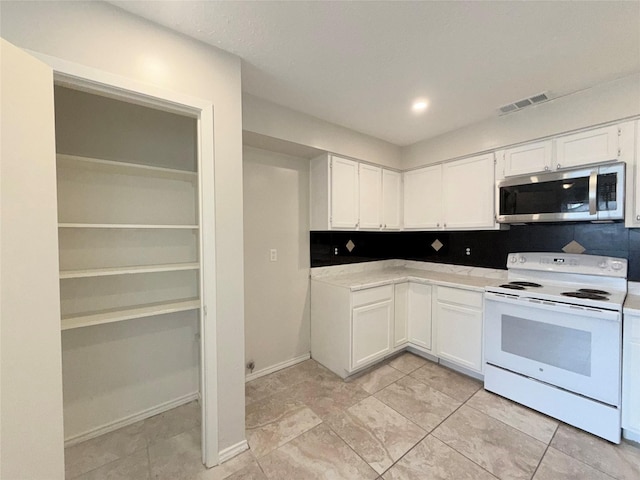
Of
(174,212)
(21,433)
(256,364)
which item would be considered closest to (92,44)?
(174,212)

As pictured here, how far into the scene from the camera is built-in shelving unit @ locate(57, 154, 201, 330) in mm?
1628

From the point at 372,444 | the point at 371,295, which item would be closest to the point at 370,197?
the point at 371,295

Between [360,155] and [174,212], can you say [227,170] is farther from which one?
[360,155]

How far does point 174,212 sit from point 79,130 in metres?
0.75

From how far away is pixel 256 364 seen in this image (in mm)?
2496

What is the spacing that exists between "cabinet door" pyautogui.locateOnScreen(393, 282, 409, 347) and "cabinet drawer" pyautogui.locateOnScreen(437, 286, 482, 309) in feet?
1.22

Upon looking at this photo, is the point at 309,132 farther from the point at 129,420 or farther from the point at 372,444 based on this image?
the point at 129,420

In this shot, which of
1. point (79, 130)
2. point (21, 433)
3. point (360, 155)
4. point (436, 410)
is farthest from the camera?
point (360, 155)

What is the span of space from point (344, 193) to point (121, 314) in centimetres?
214

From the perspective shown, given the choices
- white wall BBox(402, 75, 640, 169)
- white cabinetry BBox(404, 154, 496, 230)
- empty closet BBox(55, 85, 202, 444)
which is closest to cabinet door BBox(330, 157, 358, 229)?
white cabinetry BBox(404, 154, 496, 230)

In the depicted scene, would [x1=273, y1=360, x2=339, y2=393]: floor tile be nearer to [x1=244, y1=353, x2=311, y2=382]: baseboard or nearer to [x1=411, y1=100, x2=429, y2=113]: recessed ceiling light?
[x1=244, y1=353, x2=311, y2=382]: baseboard

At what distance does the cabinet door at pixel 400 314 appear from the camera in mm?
2764

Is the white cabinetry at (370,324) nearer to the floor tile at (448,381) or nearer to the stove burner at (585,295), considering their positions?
the floor tile at (448,381)

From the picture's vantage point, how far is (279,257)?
2.65 meters
